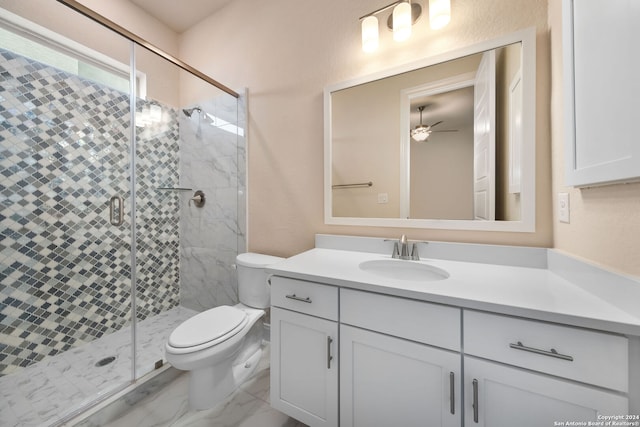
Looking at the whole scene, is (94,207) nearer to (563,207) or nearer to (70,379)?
(70,379)

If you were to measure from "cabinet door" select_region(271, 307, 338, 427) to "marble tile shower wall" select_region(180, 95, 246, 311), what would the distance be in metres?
1.02

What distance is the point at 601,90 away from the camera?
690mm

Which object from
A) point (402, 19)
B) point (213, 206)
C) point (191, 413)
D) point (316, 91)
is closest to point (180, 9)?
point (316, 91)

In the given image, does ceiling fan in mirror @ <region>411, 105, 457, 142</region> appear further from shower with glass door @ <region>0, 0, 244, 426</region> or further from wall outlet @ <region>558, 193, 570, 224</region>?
shower with glass door @ <region>0, 0, 244, 426</region>

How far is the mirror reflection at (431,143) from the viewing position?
3.82ft

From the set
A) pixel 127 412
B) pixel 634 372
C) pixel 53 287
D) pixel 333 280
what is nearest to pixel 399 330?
pixel 333 280

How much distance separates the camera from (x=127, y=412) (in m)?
1.25

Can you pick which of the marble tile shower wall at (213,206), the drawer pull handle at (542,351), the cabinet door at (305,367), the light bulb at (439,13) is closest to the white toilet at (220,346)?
the cabinet door at (305,367)

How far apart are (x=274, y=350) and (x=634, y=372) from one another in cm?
116

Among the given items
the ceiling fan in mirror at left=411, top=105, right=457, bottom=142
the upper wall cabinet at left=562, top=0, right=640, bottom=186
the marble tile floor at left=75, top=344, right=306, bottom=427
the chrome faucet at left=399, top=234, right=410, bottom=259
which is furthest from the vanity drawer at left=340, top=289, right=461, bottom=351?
the ceiling fan in mirror at left=411, top=105, right=457, bottom=142

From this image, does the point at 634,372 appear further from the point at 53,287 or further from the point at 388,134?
the point at 53,287

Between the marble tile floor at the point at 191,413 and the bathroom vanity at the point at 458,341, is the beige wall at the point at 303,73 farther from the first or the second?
the marble tile floor at the point at 191,413

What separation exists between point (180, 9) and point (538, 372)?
130 inches

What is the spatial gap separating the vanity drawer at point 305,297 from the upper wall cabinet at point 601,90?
0.93 meters
